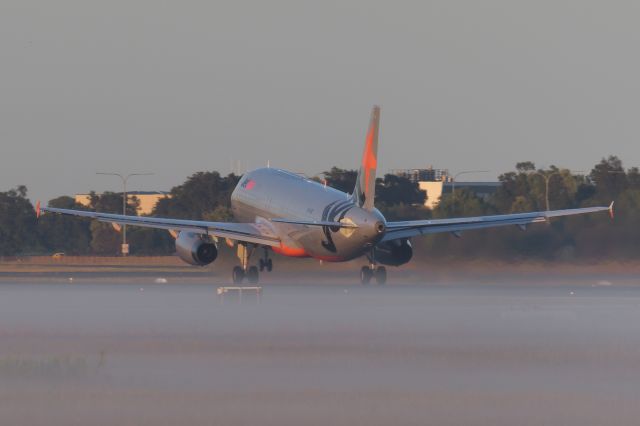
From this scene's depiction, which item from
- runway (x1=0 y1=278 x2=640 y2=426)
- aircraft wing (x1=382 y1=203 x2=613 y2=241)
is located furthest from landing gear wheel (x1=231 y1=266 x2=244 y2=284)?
runway (x1=0 y1=278 x2=640 y2=426)

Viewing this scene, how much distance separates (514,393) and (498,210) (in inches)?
3033

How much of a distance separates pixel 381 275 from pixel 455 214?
2126 centimetres

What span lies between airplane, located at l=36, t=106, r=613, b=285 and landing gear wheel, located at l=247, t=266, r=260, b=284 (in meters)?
0.08

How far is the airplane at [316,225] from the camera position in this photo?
59344 mm

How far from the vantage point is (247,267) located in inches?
2665

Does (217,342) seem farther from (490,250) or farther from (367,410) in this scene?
(490,250)

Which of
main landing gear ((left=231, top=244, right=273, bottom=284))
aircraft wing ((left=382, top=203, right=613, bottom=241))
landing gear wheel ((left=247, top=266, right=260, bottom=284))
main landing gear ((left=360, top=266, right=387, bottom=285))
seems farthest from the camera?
main landing gear ((left=231, top=244, right=273, bottom=284))

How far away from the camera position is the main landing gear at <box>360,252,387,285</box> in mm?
63531

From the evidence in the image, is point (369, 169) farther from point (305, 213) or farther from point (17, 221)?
point (17, 221)

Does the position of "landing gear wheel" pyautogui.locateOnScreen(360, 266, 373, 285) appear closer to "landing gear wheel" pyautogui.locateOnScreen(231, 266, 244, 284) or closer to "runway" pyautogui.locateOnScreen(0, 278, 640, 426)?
"landing gear wheel" pyautogui.locateOnScreen(231, 266, 244, 284)

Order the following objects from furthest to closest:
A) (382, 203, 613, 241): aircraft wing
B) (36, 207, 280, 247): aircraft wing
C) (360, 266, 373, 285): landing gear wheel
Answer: (36, 207, 280, 247): aircraft wing
(382, 203, 613, 241): aircraft wing
(360, 266, 373, 285): landing gear wheel

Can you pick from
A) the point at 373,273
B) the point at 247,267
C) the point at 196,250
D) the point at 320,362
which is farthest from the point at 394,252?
the point at 320,362

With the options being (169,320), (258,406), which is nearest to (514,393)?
(258,406)

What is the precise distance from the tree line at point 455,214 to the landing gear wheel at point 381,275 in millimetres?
5007
